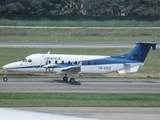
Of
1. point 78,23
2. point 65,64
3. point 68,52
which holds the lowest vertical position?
point 68,52

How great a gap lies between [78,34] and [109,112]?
48.5 m

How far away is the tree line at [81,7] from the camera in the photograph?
285 ft

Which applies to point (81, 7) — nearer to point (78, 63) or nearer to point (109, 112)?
point (78, 63)

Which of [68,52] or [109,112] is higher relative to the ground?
[109,112]

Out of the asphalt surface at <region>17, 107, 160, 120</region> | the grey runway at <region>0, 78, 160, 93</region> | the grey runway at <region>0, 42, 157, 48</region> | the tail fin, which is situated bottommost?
the grey runway at <region>0, 78, 160, 93</region>

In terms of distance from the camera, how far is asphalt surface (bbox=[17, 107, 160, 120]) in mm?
17359

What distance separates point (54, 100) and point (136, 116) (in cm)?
515

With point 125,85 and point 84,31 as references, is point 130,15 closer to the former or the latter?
point 84,31

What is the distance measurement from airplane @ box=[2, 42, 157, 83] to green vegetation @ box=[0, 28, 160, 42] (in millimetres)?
28303

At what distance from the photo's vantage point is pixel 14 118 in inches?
206

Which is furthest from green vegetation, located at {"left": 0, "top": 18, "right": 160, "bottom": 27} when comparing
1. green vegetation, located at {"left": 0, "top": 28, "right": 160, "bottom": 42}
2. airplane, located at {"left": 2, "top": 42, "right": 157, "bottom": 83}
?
airplane, located at {"left": 2, "top": 42, "right": 157, "bottom": 83}

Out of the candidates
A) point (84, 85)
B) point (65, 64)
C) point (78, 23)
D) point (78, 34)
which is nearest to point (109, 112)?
point (84, 85)

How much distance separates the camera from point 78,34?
66.6 m

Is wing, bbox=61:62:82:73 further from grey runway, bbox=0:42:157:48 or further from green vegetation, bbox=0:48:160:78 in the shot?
grey runway, bbox=0:42:157:48
